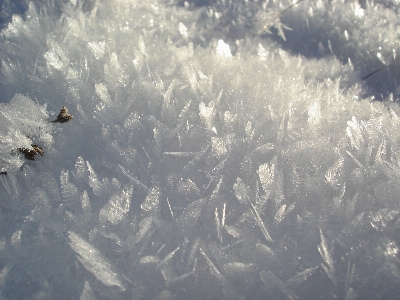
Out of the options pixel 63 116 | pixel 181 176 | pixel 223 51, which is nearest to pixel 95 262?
pixel 181 176

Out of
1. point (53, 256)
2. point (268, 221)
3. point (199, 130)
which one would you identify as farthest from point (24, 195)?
point (268, 221)

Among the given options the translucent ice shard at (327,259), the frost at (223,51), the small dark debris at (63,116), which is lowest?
the translucent ice shard at (327,259)

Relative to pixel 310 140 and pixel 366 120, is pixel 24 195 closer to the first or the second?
pixel 310 140

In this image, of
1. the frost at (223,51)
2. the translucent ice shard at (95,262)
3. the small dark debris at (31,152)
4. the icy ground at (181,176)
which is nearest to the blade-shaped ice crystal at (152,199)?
the icy ground at (181,176)

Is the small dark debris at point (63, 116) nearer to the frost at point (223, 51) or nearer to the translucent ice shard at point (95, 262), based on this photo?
the translucent ice shard at point (95, 262)

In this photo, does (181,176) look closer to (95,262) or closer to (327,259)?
(95,262)

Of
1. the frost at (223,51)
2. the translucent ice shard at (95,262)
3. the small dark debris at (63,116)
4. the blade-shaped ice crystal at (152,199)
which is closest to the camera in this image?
the translucent ice shard at (95,262)

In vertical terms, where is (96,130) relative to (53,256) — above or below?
above

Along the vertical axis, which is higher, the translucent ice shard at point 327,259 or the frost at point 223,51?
the frost at point 223,51
